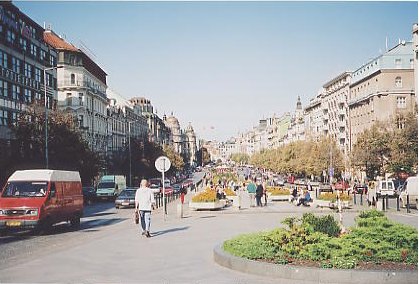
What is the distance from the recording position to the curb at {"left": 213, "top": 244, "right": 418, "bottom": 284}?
362 inches

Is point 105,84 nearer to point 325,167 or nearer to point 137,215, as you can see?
point 325,167

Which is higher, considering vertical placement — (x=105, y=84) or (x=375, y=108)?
(x=105, y=84)

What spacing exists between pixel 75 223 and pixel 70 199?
1466 millimetres

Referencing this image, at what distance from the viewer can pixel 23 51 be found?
5331 cm

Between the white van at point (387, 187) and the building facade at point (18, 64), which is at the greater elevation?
the building facade at point (18, 64)

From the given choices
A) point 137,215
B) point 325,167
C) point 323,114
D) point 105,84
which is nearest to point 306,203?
point 137,215

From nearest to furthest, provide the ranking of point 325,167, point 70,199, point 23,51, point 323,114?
point 70,199
point 23,51
point 325,167
point 323,114

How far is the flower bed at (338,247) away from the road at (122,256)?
2.22 ft

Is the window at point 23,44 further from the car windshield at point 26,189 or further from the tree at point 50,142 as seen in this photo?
the car windshield at point 26,189

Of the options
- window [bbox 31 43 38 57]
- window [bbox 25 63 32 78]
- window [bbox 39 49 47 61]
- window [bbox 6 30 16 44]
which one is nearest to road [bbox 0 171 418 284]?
window [bbox 6 30 16 44]

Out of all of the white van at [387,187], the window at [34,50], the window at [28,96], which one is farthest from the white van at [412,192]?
the window at [34,50]

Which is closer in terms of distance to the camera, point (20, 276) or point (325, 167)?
point (20, 276)

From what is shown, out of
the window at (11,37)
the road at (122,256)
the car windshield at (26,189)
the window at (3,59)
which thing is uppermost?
the window at (11,37)

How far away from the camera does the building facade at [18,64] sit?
48625 millimetres
